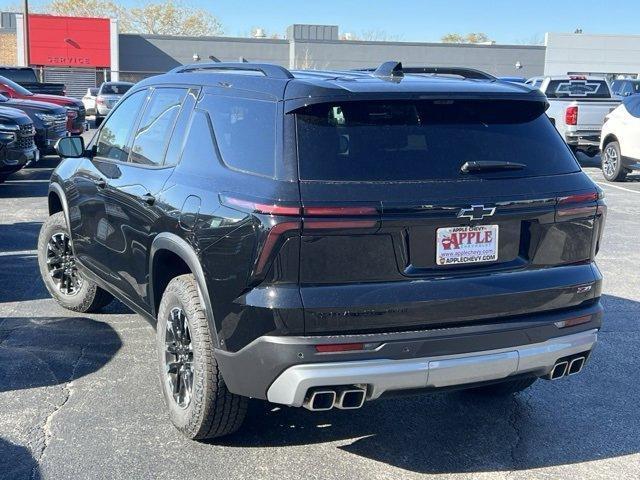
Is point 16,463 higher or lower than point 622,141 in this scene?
lower

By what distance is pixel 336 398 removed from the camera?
326 centimetres

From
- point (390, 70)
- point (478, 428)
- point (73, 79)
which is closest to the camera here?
point (390, 70)

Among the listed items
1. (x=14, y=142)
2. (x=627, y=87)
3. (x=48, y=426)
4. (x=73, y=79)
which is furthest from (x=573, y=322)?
(x=73, y=79)

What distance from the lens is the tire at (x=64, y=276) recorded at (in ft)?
19.7

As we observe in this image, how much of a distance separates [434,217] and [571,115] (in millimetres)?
14567

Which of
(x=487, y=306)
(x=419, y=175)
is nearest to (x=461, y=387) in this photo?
(x=487, y=306)

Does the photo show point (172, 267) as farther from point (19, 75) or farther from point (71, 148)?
point (19, 75)

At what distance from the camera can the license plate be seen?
3.35 metres

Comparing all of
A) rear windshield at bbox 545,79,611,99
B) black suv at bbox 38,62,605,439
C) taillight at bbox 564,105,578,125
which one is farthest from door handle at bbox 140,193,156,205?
rear windshield at bbox 545,79,611,99

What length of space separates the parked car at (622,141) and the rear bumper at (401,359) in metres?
11.8

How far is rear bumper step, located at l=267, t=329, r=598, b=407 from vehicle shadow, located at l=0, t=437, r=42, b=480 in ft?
4.09

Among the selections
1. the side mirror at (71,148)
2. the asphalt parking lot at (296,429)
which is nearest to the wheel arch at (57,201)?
the side mirror at (71,148)

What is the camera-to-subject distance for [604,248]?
896cm

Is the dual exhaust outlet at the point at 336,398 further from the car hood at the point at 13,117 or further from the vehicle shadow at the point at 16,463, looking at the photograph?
the car hood at the point at 13,117
